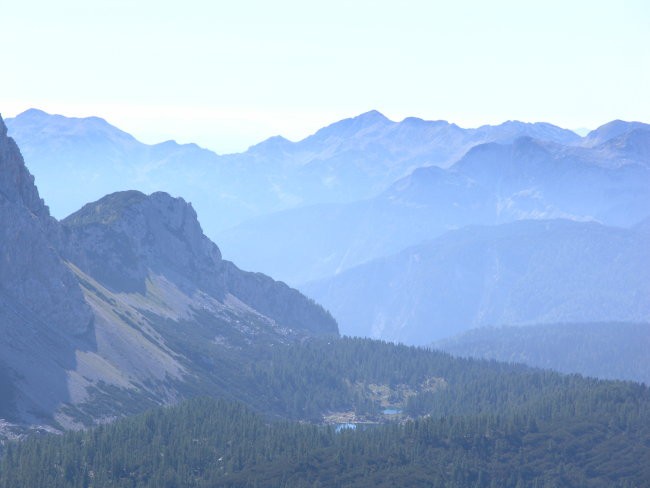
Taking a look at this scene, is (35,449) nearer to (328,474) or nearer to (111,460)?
(111,460)

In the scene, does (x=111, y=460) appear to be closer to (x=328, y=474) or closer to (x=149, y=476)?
(x=149, y=476)

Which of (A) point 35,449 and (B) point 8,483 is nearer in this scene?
(B) point 8,483

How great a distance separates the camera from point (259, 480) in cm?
19075

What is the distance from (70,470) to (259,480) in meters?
30.0

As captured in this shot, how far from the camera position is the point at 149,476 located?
19138cm

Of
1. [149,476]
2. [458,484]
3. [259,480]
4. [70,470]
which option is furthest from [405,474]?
[70,470]

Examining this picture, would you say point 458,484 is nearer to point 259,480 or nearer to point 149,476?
point 259,480

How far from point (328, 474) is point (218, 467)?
59.7 feet

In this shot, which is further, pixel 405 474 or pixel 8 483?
pixel 405 474

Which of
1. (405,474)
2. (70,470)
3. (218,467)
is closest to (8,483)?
(70,470)

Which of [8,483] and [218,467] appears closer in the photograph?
[8,483]

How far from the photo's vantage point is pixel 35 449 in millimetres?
199250

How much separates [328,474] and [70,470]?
4147 cm

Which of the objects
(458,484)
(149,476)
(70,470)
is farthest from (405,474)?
(70,470)
